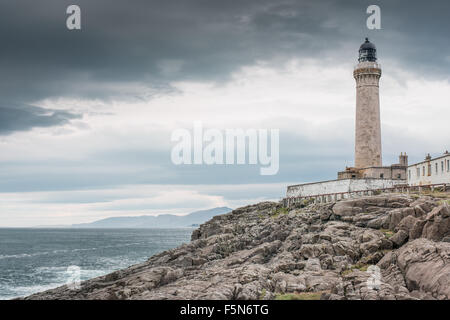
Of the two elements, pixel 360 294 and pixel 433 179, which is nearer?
pixel 360 294

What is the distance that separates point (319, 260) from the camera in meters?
34.4

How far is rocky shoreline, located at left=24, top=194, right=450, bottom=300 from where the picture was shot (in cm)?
2722

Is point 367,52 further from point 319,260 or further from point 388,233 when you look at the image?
point 319,260

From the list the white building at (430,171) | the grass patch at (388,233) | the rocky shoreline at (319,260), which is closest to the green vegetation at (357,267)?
the rocky shoreline at (319,260)

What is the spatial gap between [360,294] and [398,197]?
20.3 meters

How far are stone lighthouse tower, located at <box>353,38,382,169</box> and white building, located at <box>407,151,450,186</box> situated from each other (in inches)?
350

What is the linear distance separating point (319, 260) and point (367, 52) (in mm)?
47527

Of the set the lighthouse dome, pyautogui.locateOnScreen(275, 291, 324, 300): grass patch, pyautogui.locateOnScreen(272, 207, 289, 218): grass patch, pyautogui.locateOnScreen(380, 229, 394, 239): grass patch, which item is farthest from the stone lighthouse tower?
pyautogui.locateOnScreen(275, 291, 324, 300): grass patch

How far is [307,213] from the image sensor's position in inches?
1956

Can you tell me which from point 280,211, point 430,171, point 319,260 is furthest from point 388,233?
point 280,211

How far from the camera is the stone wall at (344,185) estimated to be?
5875 cm

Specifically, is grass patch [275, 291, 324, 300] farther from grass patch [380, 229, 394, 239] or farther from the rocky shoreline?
grass patch [380, 229, 394, 239]
